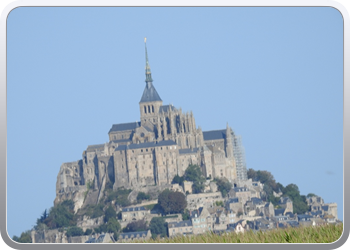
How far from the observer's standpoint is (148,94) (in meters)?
58.1

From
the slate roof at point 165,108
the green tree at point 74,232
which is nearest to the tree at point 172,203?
the green tree at point 74,232

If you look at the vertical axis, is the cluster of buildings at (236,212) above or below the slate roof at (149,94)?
below

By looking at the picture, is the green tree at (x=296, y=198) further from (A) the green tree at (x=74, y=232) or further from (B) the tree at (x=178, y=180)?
(A) the green tree at (x=74, y=232)

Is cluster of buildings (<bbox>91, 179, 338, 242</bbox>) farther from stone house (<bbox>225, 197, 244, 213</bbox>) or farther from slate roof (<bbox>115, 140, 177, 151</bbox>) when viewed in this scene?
slate roof (<bbox>115, 140, 177, 151</bbox>)

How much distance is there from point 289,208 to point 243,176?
5.89 m

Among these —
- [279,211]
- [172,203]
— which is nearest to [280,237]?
[172,203]

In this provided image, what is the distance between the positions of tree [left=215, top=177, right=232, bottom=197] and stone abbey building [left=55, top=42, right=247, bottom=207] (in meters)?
0.92

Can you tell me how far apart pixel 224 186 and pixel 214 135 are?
5220 millimetres

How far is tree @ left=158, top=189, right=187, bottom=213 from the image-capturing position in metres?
49.3

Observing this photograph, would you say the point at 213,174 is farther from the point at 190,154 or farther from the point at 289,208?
the point at 289,208

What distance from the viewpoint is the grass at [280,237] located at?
14.6 m

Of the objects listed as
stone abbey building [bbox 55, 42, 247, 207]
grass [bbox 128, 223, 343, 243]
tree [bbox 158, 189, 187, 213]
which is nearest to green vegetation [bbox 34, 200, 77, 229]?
stone abbey building [bbox 55, 42, 247, 207]
